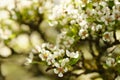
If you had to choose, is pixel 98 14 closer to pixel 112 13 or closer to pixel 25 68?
pixel 112 13

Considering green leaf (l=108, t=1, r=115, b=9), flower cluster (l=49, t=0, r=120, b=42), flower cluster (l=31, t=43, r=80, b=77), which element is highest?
green leaf (l=108, t=1, r=115, b=9)

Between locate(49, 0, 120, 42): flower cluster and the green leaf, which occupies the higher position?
the green leaf

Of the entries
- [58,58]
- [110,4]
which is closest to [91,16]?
[110,4]

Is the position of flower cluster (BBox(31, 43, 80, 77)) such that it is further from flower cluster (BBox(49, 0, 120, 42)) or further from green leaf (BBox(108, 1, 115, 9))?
green leaf (BBox(108, 1, 115, 9))

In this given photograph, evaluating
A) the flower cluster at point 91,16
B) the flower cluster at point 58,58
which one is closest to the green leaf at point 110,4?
the flower cluster at point 91,16

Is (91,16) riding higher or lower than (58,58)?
higher

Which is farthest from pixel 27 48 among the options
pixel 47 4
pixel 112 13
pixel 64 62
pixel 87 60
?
pixel 112 13

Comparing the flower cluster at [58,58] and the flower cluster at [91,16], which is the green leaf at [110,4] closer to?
the flower cluster at [91,16]

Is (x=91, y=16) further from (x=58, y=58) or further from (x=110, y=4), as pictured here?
(x=58, y=58)

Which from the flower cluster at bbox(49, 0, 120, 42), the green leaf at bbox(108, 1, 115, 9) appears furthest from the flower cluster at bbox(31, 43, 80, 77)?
the green leaf at bbox(108, 1, 115, 9)

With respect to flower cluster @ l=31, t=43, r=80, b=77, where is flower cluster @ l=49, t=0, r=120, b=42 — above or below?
above
